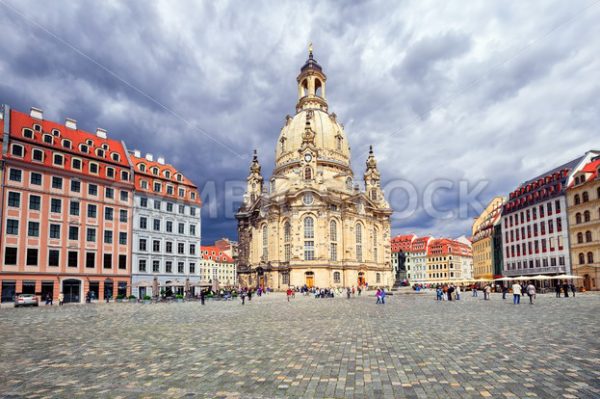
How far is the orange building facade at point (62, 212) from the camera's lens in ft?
152

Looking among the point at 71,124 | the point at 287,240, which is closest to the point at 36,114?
the point at 71,124

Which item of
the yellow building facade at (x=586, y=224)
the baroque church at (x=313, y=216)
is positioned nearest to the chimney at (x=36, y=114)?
the baroque church at (x=313, y=216)

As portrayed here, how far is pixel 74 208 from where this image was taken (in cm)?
5162

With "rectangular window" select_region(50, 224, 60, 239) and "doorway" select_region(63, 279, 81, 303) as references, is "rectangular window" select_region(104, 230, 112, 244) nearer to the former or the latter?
"rectangular window" select_region(50, 224, 60, 239)

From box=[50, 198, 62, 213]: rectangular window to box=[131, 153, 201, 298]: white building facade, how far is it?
381 inches

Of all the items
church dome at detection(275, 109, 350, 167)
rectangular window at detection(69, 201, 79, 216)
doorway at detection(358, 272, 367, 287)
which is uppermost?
church dome at detection(275, 109, 350, 167)

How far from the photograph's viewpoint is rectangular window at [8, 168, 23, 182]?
1832 inches

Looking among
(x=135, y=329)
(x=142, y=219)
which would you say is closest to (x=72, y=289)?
(x=142, y=219)

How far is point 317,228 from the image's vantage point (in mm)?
83688

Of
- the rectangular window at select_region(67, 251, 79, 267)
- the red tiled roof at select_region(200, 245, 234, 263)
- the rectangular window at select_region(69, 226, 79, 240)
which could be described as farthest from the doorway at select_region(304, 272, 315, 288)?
the red tiled roof at select_region(200, 245, 234, 263)

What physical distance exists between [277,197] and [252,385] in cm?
8230

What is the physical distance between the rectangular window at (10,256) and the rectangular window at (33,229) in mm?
2318

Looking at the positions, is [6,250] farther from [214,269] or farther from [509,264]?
[214,269]

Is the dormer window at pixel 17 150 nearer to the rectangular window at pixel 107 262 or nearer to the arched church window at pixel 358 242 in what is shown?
Answer: the rectangular window at pixel 107 262
